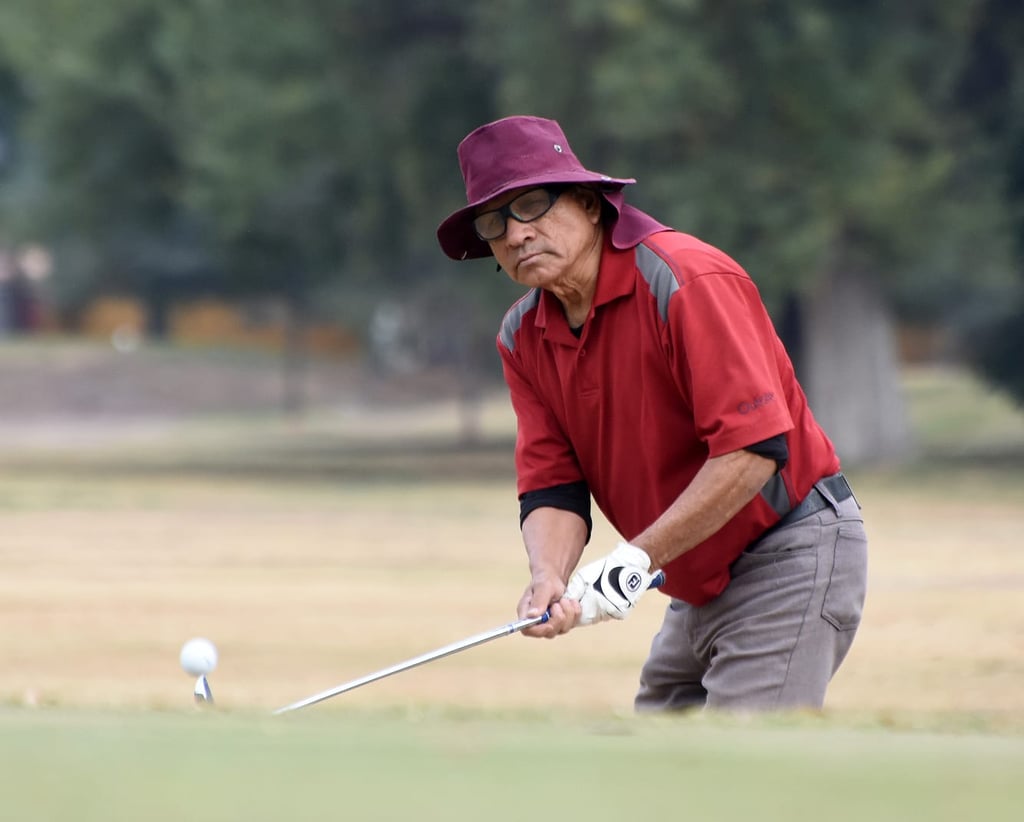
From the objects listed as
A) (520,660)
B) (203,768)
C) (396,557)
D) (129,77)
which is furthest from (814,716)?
(129,77)

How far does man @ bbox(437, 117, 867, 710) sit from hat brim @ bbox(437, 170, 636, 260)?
1 centimetres

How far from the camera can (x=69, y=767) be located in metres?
3.25

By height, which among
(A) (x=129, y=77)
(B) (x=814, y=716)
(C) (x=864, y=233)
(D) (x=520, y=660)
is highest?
(A) (x=129, y=77)

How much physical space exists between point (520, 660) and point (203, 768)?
731 centimetres

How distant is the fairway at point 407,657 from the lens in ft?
10.0

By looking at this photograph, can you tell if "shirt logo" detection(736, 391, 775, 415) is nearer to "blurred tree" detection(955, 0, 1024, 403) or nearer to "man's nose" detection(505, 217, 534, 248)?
"man's nose" detection(505, 217, 534, 248)

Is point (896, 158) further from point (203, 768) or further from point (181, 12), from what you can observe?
point (203, 768)

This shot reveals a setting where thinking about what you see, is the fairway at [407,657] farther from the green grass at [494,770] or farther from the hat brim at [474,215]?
the hat brim at [474,215]

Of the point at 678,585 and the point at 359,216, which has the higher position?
the point at 359,216

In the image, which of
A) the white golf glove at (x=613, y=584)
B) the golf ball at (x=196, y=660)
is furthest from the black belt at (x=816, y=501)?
the golf ball at (x=196, y=660)

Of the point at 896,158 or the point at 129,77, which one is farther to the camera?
the point at 129,77

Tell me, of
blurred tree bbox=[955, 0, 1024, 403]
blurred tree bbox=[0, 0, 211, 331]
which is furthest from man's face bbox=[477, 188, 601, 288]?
blurred tree bbox=[0, 0, 211, 331]

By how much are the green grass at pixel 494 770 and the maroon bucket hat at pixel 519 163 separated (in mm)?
1643

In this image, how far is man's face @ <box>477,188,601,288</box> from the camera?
5.05m
